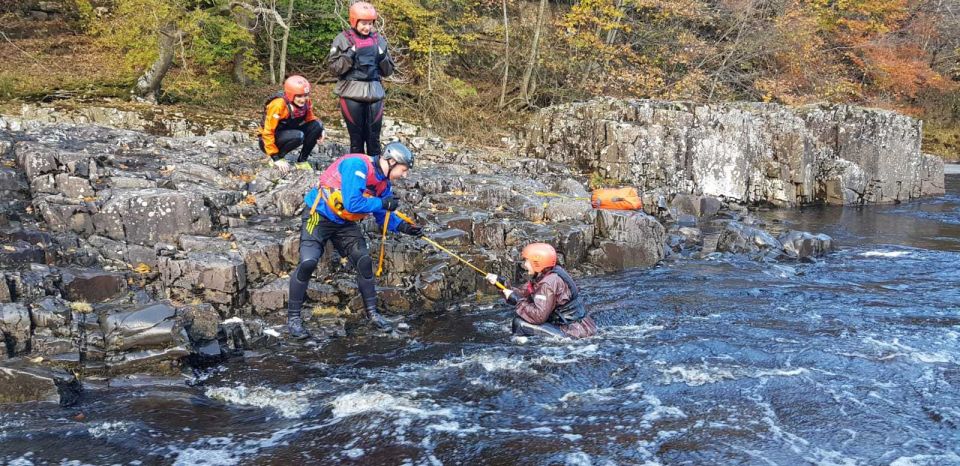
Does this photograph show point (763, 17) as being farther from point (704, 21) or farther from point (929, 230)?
point (929, 230)

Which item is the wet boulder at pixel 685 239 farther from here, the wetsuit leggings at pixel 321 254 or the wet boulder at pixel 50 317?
the wet boulder at pixel 50 317

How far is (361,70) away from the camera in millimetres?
9125

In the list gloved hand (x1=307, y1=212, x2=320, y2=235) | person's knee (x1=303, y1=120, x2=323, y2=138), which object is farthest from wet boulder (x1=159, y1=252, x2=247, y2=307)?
person's knee (x1=303, y1=120, x2=323, y2=138)

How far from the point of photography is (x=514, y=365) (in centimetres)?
724

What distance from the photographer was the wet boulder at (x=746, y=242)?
12.5 meters

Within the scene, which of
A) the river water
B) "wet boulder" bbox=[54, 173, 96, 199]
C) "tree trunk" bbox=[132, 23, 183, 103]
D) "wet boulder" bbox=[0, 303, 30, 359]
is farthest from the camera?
"tree trunk" bbox=[132, 23, 183, 103]

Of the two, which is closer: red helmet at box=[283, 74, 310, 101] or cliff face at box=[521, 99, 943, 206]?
red helmet at box=[283, 74, 310, 101]

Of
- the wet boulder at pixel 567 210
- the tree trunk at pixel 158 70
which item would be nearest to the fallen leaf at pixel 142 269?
the wet boulder at pixel 567 210

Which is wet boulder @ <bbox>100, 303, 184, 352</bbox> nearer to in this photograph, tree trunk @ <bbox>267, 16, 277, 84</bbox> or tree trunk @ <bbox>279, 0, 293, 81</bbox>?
tree trunk @ <bbox>279, 0, 293, 81</bbox>

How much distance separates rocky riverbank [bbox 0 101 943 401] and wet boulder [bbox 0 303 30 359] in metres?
0.01

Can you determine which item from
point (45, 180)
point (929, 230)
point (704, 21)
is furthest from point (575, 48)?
point (45, 180)

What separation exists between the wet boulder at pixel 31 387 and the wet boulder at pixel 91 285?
1.54 meters

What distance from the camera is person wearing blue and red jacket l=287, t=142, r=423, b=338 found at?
24.3 feet

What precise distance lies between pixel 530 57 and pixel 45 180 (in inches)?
643
